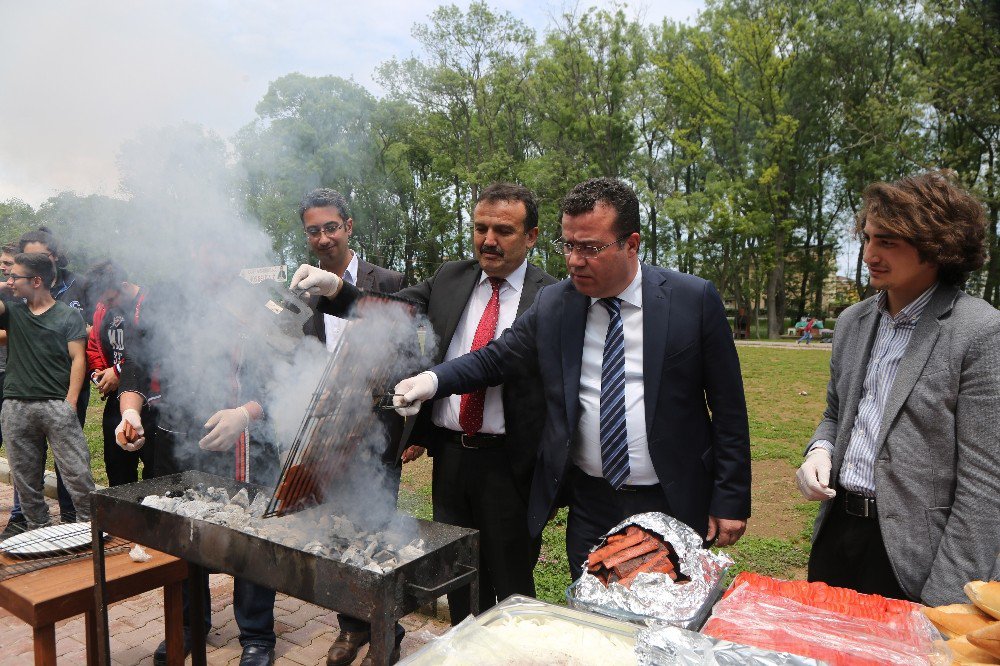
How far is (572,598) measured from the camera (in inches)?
70.4

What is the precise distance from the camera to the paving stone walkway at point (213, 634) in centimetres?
361

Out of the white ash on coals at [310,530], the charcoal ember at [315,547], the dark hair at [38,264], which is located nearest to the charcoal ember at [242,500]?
the white ash on coals at [310,530]

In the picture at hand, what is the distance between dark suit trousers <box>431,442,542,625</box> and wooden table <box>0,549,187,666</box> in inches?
54.2

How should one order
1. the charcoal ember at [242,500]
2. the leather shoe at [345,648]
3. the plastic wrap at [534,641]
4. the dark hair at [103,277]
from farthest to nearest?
the dark hair at [103,277] < the leather shoe at [345,648] < the charcoal ember at [242,500] < the plastic wrap at [534,641]

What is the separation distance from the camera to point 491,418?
312cm

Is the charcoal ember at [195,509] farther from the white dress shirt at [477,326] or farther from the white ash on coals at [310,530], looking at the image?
the white dress shirt at [477,326]

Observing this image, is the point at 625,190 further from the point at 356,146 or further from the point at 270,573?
the point at 356,146

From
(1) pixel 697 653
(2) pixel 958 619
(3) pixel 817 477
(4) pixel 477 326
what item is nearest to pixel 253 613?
(4) pixel 477 326

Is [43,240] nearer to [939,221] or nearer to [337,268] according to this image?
[337,268]

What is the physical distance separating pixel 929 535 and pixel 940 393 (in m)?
0.48

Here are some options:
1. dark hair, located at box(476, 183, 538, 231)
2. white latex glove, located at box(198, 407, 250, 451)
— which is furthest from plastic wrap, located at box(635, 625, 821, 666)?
dark hair, located at box(476, 183, 538, 231)

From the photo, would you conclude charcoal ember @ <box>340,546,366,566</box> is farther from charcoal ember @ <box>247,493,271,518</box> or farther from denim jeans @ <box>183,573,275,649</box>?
denim jeans @ <box>183,573,275,649</box>

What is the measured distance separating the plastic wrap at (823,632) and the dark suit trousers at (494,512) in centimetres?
151

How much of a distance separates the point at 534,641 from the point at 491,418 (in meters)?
1.62
